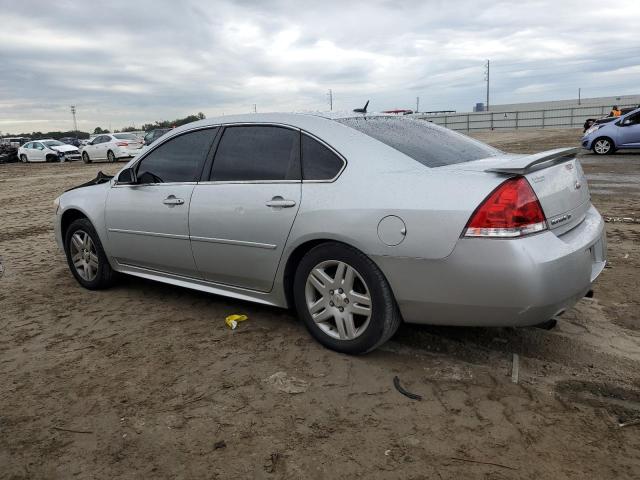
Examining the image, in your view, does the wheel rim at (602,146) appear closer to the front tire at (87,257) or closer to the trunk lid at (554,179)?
the trunk lid at (554,179)

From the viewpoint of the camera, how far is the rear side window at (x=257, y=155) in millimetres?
3709

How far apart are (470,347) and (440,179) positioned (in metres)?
1.17

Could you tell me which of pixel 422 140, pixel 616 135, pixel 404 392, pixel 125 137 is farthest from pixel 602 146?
pixel 125 137

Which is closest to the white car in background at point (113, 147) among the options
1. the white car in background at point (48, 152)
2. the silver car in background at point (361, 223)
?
the white car in background at point (48, 152)

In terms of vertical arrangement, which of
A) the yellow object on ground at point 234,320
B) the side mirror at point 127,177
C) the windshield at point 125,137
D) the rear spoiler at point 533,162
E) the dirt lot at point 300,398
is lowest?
the dirt lot at point 300,398

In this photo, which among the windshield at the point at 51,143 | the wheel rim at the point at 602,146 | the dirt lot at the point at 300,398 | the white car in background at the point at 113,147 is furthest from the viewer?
→ the windshield at the point at 51,143

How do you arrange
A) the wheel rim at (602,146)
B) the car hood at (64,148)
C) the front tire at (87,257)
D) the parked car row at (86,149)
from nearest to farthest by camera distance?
the front tire at (87,257)
the wheel rim at (602,146)
the parked car row at (86,149)
the car hood at (64,148)

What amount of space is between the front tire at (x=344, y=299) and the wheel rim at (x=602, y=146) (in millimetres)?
18049

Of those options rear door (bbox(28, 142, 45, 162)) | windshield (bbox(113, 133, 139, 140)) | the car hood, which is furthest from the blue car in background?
rear door (bbox(28, 142, 45, 162))

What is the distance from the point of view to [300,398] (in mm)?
3023

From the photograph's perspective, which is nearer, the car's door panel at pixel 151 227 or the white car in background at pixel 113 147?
the car's door panel at pixel 151 227

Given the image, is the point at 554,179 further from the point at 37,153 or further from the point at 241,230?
the point at 37,153

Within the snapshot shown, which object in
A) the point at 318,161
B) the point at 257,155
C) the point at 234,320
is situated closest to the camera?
the point at 318,161

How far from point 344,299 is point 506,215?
1.08m
